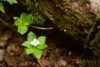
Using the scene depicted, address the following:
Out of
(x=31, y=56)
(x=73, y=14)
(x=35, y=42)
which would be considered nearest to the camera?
(x=73, y=14)

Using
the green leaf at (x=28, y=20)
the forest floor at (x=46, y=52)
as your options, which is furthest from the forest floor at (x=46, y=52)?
the green leaf at (x=28, y=20)

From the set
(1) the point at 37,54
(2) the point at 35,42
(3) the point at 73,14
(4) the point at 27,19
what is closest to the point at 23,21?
(4) the point at 27,19

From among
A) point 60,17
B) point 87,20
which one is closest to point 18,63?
point 60,17

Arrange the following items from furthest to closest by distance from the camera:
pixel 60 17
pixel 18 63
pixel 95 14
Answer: pixel 18 63, pixel 60 17, pixel 95 14

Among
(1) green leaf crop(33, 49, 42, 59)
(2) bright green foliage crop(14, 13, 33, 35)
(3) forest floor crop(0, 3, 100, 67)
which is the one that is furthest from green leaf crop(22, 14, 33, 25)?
(1) green leaf crop(33, 49, 42, 59)

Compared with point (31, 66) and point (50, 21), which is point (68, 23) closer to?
point (50, 21)

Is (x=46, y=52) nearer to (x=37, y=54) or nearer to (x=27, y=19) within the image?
(x=37, y=54)

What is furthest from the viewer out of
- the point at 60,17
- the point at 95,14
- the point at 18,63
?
the point at 18,63

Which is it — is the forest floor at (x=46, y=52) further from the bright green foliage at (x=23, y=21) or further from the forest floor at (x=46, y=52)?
the bright green foliage at (x=23, y=21)
